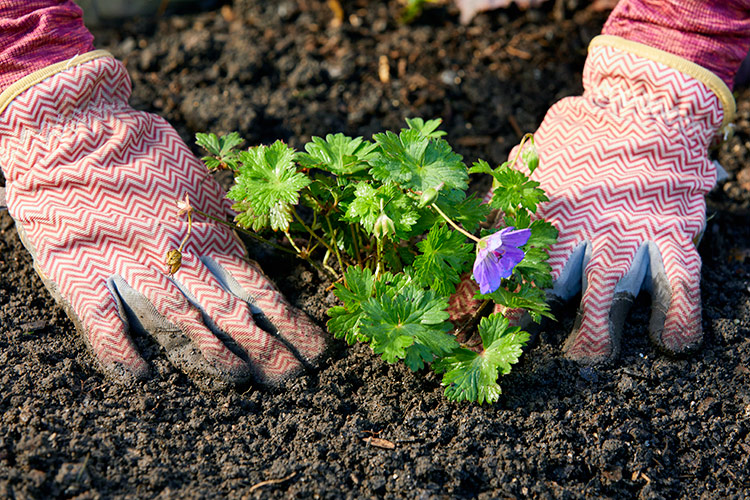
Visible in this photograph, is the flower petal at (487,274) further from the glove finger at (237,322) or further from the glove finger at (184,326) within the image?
the glove finger at (184,326)

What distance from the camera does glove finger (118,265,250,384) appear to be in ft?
6.29

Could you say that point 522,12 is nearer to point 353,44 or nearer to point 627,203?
point 353,44

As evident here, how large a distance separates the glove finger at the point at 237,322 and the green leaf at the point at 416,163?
593 millimetres

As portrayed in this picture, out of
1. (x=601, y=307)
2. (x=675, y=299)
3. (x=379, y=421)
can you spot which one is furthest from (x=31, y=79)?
(x=675, y=299)

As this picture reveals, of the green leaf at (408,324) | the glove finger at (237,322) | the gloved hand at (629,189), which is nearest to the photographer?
the green leaf at (408,324)

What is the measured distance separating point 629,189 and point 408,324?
966 mm

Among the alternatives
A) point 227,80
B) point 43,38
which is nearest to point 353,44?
point 227,80

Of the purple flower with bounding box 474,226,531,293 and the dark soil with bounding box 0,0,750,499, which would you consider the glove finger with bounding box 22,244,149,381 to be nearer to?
the dark soil with bounding box 0,0,750,499

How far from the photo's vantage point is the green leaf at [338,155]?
188cm

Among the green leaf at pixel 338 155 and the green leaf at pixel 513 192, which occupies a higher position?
the green leaf at pixel 338 155

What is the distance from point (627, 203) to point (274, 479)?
1.43 metres

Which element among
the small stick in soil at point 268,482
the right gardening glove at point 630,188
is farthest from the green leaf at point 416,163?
the small stick in soil at point 268,482

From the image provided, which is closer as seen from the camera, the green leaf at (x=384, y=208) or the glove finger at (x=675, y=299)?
the green leaf at (x=384, y=208)

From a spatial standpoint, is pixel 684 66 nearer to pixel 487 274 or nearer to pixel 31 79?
pixel 487 274
